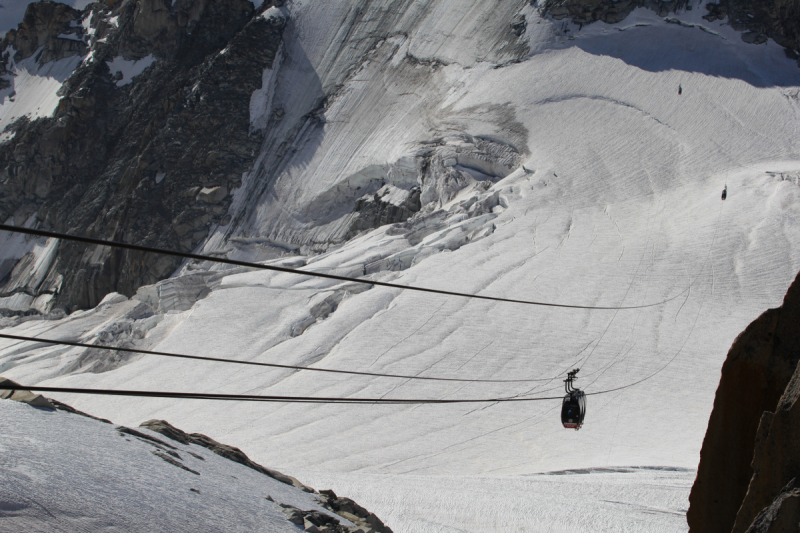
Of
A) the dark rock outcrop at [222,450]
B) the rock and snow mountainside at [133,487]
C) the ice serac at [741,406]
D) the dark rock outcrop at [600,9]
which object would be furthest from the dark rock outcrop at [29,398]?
the dark rock outcrop at [600,9]

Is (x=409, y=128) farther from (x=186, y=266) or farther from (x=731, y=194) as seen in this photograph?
(x=731, y=194)

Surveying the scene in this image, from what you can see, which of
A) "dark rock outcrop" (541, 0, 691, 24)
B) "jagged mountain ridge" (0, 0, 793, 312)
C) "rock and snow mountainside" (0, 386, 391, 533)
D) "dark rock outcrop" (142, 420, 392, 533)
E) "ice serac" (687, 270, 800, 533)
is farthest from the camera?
"dark rock outcrop" (541, 0, 691, 24)

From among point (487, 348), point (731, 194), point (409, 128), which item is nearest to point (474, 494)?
point (487, 348)

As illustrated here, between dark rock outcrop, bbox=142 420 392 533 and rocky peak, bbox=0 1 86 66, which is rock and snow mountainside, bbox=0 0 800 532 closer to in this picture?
rocky peak, bbox=0 1 86 66

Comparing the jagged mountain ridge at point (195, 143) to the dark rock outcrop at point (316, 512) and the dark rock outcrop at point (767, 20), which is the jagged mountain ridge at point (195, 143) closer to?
the dark rock outcrop at point (767, 20)

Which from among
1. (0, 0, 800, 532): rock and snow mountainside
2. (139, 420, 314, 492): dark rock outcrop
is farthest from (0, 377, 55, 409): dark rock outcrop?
(0, 0, 800, 532): rock and snow mountainside

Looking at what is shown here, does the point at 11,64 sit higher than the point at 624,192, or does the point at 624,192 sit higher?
the point at 11,64
